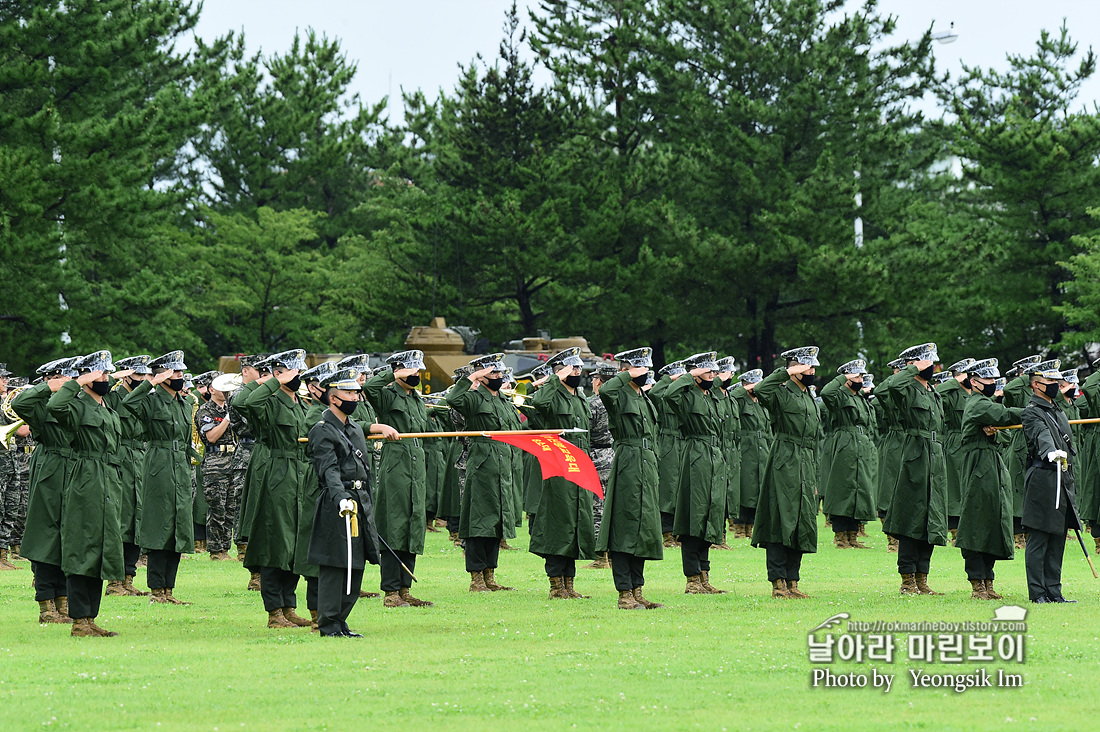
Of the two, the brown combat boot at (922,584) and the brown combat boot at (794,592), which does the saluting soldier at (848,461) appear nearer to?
the brown combat boot at (922,584)

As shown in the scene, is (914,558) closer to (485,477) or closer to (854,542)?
(485,477)

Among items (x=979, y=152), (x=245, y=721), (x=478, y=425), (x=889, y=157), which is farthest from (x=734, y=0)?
(x=245, y=721)

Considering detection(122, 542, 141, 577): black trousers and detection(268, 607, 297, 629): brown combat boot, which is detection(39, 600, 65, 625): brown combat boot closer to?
detection(122, 542, 141, 577): black trousers

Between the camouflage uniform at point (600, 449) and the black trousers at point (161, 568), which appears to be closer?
the black trousers at point (161, 568)

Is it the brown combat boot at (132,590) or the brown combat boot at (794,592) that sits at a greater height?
the brown combat boot at (794,592)

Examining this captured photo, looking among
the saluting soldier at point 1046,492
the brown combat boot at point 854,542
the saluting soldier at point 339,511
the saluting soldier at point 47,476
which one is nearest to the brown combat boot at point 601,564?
the brown combat boot at point 854,542

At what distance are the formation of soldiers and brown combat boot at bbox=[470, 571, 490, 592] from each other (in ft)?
0.07

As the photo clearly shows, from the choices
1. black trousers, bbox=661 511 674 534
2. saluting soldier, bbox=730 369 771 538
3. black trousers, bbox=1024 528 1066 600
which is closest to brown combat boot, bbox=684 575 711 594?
black trousers, bbox=1024 528 1066 600

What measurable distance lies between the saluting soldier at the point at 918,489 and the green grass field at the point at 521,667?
378mm

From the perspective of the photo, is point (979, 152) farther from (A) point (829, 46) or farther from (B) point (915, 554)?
(B) point (915, 554)

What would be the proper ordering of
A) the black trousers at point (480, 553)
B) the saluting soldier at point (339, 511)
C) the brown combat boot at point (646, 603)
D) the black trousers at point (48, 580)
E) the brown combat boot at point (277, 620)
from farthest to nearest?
1. the black trousers at point (480, 553)
2. the brown combat boot at point (646, 603)
3. the black trousers at point (48, 580)
4. the brown combat boot at point (277, 620)
5. the saluting soldier at point (339, 511)

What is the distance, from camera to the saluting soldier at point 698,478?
43.1 feet

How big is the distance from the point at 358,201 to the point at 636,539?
4047cm

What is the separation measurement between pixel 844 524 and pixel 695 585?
17.7ft
